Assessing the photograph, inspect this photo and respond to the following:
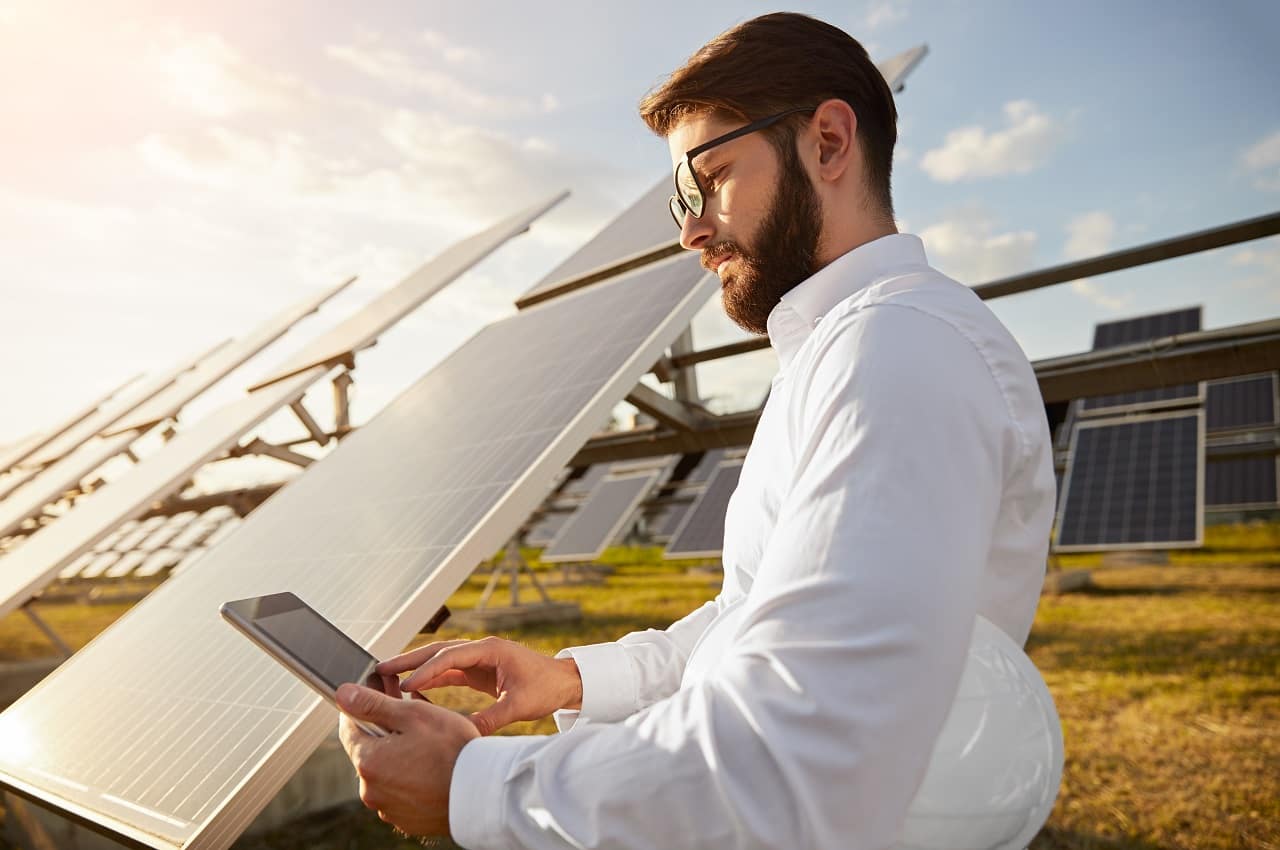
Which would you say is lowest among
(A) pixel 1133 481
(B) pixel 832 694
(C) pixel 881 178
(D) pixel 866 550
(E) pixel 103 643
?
(A) pixel 1133 481

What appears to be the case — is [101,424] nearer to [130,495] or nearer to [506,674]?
[130,495]

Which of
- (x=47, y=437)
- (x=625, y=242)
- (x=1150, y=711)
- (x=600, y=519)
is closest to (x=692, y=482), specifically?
(x=600, y=519)

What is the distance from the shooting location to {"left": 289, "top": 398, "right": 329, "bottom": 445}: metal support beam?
219 inches

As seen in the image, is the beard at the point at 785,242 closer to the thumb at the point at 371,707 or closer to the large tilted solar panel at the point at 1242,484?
the thumb at the point at 371,707

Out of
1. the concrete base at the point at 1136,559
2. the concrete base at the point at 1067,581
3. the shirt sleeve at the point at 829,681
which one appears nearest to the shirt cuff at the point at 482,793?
the shirt sleeve at the point at 829,681

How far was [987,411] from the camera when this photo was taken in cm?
93

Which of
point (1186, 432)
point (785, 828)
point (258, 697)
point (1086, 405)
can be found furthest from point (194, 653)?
point (1086, 405)

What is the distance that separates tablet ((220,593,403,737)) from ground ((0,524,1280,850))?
2689mm

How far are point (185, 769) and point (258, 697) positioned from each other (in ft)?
0.68

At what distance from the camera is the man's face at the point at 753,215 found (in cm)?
135

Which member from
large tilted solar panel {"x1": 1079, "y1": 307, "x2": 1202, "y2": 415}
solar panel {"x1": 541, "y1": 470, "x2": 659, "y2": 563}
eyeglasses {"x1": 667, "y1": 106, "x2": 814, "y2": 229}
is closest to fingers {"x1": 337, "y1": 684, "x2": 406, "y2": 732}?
eyeglasses {"x1": 667, "y1": 106, "x2": 814, "y2": 229}

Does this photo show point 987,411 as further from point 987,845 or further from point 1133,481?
point 1133,481

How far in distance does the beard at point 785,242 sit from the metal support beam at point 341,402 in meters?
4.85

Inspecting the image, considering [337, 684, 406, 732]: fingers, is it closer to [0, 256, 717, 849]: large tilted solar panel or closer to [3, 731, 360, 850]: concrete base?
[0, 256, 717, 849]: large tilted solar panel
